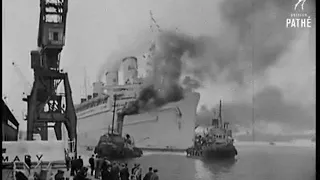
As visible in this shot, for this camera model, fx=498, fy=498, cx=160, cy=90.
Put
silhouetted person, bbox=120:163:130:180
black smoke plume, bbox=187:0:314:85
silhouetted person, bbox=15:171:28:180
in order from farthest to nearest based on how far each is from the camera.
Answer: black smoke plume, bbox=187:0:314:85, silhouetted person, bbox=120:163:130:180, silhouetted person, bbox=15:171:28:180

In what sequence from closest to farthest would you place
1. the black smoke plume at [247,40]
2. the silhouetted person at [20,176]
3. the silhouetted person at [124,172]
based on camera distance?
the silhouetted person at [20,176] < the silhouetted person at [124,172] < the black smoke plume at [247,40]

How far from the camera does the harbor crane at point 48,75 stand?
378cm

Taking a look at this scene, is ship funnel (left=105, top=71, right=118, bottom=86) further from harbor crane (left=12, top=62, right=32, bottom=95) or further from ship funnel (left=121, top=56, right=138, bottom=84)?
harbor crane (left=12, top=62, right=32, bottom=95)

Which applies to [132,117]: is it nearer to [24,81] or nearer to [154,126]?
[154,126]

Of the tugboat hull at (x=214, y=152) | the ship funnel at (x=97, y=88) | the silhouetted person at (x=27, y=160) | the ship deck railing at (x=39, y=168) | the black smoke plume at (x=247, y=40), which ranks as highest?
the black smoke plume at (x=247, y=40)

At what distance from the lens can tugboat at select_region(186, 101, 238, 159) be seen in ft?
12.8

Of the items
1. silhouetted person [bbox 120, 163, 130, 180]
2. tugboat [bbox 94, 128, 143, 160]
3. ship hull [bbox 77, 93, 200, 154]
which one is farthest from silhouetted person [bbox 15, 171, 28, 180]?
silhouetted person [bbox 120, 163, 130, 180]

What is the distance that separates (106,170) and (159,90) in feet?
2.42

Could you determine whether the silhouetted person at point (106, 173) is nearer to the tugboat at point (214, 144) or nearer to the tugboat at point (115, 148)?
the tugboat at point (115, 148)

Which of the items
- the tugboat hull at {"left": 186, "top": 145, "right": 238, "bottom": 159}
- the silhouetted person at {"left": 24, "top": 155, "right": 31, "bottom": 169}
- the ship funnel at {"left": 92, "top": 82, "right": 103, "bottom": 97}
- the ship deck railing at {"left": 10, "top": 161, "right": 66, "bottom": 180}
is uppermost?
the ship funnel at {"left": 92, "top": 82, "right": 103, "bottom": 97}

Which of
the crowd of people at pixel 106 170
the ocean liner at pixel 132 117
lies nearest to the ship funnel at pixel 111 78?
the ocean liner at pixel 132 117

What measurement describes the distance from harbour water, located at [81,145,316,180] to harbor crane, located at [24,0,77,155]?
0.73m

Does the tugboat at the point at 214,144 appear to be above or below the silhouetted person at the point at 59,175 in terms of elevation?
above

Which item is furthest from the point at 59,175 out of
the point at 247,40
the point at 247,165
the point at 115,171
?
the point at 247,40
